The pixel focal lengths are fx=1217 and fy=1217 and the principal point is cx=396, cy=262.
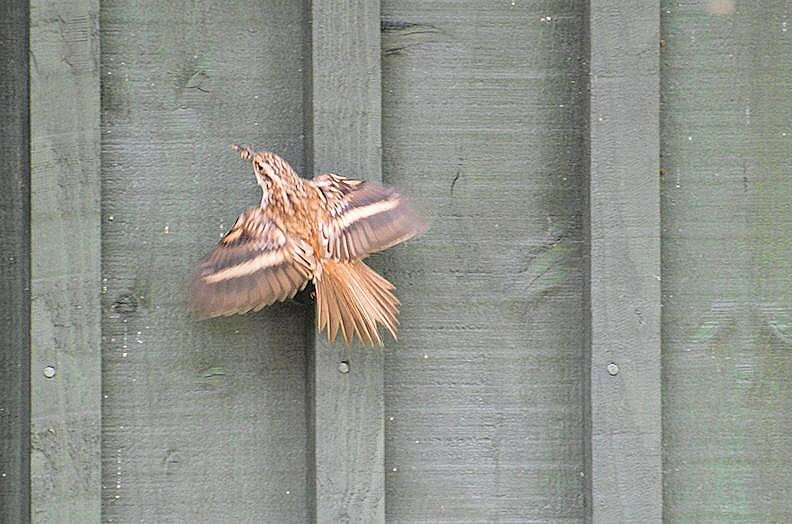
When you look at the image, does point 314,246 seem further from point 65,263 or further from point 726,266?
point 726,266

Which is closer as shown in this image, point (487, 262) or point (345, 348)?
point (345, 348)

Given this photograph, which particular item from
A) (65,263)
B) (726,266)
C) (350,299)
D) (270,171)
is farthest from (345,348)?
(726,266)

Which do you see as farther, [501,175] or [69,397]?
[501,175]

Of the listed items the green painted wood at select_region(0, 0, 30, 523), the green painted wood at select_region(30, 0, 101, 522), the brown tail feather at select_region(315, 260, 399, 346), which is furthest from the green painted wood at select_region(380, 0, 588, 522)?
the green painted wood at select_region(0, 0, 30, 523)

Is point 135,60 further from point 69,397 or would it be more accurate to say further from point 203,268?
point 69,397

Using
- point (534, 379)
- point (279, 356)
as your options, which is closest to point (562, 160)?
point (534, 379)

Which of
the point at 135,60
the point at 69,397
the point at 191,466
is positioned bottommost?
the point at 191,466
